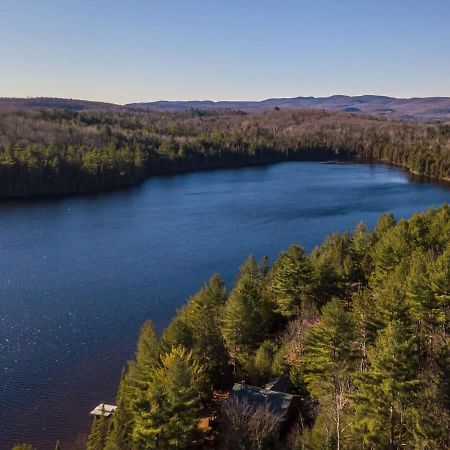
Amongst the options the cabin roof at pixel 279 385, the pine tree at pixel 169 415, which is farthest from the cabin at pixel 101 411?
the cabin roof at pixel 279 385

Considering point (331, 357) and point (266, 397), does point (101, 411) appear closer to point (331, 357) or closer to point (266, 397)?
point (266, 397)

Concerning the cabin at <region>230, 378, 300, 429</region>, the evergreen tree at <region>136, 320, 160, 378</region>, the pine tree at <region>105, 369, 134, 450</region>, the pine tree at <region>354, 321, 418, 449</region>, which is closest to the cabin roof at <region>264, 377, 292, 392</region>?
the cabin at <region>230, 378, 300, 429</region>

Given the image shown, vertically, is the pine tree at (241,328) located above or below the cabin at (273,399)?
above

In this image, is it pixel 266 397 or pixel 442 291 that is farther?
pixel 442 291

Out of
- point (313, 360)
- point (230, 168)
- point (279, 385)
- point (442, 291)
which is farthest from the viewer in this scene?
point (230, 168)

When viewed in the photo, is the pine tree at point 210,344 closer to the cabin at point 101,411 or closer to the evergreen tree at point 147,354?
the evergreen tree at point 147,354

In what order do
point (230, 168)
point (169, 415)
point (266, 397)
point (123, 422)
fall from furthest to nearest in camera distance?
point (230, 168) < point (266, 397) < point (123, 422) < point (169, 415)

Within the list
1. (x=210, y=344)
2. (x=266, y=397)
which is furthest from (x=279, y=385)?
(x=210, y=344)
